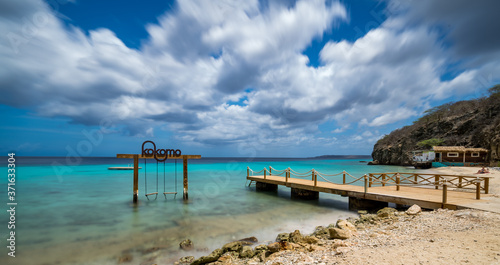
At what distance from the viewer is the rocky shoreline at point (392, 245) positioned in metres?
4.56

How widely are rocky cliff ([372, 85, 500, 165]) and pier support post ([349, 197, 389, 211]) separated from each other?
3534 centimetres

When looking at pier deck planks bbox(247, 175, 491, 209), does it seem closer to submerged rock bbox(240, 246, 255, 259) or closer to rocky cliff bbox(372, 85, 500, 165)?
submerged rock bbox(240, 246, 255, 259)

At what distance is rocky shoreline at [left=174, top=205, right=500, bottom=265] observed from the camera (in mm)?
4559

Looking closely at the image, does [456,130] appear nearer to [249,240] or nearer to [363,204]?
[363,204]

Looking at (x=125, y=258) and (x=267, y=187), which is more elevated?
(x=125, y=258)

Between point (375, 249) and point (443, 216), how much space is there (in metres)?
4.76

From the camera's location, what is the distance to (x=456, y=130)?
4741 cm

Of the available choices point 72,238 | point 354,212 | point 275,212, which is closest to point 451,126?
point 354,212

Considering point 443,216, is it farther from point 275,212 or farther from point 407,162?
point 407,162

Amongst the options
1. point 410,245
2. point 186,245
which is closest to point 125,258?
point 186,245

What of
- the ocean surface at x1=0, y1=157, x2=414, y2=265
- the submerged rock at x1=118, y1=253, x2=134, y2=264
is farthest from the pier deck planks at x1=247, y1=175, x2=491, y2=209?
the submerged rock at x1=118, y1=253, x2=134, y2=264

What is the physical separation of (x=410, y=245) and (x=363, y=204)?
7.79 metres

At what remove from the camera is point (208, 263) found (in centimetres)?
641

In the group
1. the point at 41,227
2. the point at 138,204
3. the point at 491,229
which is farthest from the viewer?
the point at 138,204
